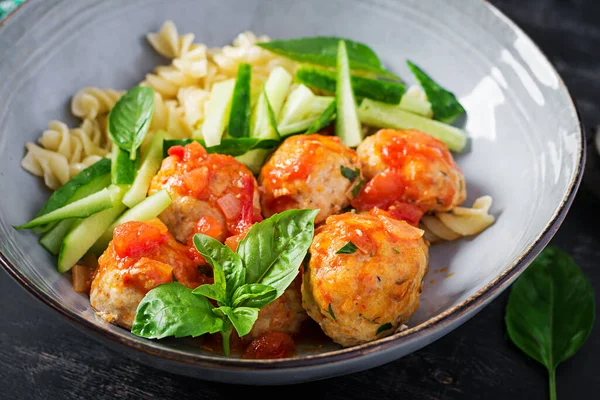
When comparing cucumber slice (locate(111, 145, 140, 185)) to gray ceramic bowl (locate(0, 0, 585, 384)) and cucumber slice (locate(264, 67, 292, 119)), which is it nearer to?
gray ceramic bowl (locate(0, 0, 585, 384))

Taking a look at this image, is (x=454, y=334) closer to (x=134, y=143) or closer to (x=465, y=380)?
(x=465, y=380)

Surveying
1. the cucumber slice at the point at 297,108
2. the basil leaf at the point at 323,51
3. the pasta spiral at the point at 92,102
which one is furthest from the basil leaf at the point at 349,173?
the pasta spiral at the point at 92,102

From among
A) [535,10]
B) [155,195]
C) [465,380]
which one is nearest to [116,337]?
[155,195]

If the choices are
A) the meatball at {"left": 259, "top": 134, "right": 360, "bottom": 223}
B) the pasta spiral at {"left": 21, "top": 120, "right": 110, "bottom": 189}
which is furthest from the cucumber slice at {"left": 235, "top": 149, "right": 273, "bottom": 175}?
the pasta spiral at {"left": 21, "top": 120, "right": 110, "bottom": 189}

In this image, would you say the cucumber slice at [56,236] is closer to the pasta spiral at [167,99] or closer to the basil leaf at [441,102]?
the pasta spiral at [167,99]

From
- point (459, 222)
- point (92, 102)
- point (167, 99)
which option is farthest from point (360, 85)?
point (92, 102)

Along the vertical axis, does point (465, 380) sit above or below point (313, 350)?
below

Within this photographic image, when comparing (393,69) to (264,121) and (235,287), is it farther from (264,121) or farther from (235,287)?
(235,287)
